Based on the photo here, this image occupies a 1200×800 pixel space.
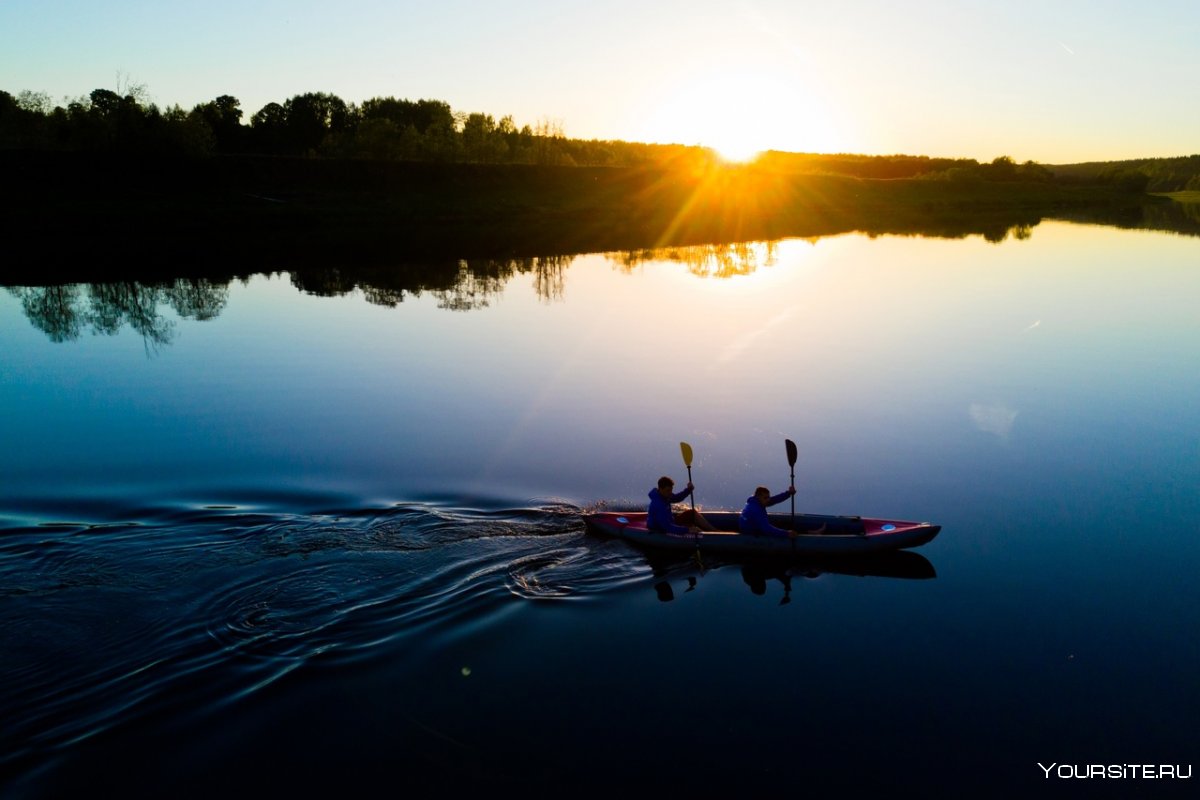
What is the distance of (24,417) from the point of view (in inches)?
766

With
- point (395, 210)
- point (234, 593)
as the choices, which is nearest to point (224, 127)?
point (395, 210)

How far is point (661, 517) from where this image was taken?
1388 cm

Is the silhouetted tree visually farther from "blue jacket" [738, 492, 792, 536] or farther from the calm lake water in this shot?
"blue jacket" [738, 492, 792, 536]

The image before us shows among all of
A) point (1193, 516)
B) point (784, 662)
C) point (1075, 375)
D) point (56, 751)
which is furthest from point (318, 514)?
point (1075, 375)

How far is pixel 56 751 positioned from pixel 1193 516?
641 inches

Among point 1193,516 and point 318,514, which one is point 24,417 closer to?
point 318,514

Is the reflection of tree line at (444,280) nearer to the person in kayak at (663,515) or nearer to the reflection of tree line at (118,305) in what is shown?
the reflection of tree line at (118,305)

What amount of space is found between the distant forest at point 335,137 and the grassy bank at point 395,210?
371 centimetres

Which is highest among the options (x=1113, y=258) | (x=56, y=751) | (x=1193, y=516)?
(x=1113, y=258)

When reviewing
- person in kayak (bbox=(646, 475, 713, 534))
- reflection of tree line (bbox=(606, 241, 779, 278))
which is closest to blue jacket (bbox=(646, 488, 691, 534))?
person in kayak (bbox=(646, 475, 713, 534))

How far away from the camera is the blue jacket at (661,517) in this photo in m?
13.8

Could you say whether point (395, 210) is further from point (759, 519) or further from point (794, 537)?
point (794, 537)

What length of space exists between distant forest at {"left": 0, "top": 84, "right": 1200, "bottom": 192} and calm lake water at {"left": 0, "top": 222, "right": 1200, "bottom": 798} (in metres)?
41.6

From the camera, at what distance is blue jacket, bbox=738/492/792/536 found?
44.5ft
